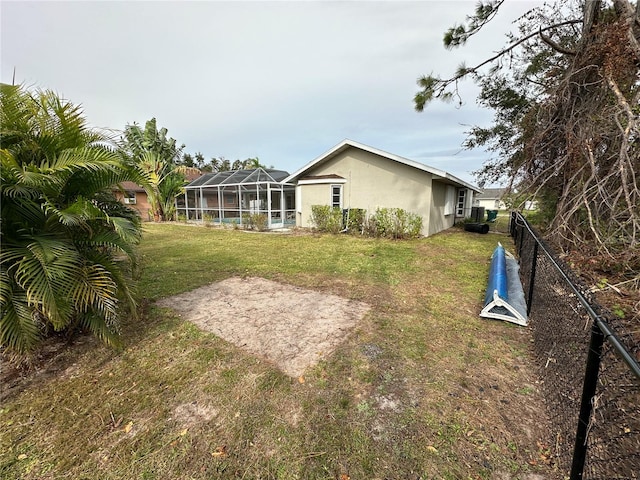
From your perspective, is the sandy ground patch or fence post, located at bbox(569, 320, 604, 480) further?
the sandy ground patch

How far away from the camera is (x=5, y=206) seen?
2.67 meters

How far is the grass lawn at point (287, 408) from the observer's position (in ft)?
6.41

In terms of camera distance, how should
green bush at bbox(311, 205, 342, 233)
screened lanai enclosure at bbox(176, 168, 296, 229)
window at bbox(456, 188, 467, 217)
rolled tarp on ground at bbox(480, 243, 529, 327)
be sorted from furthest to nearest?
window at bbox(456, 188, 467, 217) → screened lanai enclosure at bbox(176, 168, 296, 229) → green bush at bbox(311, 205, 342, 233) → rolled tarp on ground at bbox(480, 243, 529, 327)

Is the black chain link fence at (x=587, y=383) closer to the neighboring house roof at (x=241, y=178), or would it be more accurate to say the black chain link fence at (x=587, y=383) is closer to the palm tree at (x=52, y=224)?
the palm tree at (x=52, y=224)

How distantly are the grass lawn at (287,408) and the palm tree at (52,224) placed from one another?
61cm

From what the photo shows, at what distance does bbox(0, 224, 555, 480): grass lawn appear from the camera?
1.96m

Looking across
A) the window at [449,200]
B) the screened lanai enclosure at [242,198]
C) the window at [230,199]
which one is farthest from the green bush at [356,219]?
the window at [230,199]

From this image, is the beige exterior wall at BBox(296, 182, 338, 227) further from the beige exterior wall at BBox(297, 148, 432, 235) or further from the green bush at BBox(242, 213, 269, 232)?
the green bush at BBox(242, 213, 269, 232)

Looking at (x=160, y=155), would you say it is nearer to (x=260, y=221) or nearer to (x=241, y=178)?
(x=241, y=178)

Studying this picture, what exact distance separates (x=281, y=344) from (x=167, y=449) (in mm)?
1682

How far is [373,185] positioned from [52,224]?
38.9 ft

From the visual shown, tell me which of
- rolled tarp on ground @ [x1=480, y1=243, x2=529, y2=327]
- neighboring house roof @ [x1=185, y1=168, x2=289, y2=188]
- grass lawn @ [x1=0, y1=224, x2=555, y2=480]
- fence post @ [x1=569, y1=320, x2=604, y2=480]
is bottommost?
grass lawn @ [x1=0, y1=224, x2=555, y2=480]

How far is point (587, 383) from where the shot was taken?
1604 millimetres

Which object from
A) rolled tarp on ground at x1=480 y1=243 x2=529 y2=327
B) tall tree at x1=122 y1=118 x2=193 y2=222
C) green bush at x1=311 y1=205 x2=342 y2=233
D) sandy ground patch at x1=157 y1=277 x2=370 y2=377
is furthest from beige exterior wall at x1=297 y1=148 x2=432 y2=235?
tall tree at x1=122 y1=118 x2=193 y2=222
